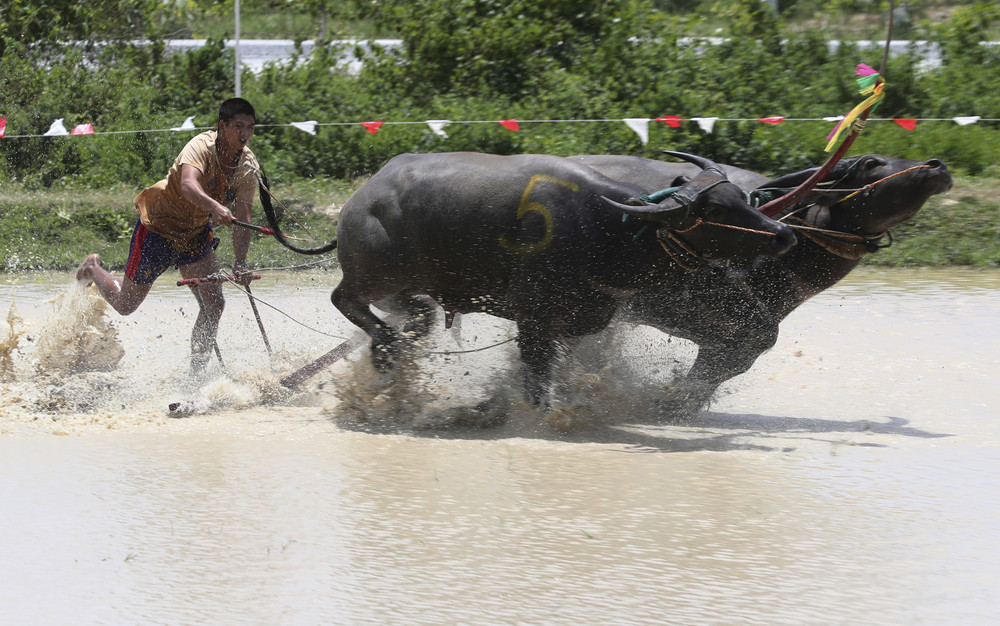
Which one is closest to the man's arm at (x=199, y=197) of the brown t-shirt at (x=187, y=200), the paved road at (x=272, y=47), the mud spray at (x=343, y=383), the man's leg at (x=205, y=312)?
the brown t-shirt at (x=187, y=200)

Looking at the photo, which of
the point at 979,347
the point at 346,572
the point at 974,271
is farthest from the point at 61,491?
the point at 974,271

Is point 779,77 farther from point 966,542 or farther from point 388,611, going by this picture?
point 388,611

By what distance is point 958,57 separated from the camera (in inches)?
537

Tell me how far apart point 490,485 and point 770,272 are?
190 centimetres

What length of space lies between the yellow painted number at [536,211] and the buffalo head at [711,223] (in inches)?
14.0

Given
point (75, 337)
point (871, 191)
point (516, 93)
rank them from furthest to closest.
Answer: point (516, 93) < point (75, 337) < point (871, 191)

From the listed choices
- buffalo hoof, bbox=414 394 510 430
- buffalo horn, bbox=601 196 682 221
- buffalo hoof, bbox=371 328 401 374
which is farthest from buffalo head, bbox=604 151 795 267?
buffalo hoof, bbox=371 328 401 374

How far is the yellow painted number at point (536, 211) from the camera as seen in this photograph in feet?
17.6

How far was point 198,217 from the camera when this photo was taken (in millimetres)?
5832

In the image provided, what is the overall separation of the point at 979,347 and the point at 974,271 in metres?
3.02

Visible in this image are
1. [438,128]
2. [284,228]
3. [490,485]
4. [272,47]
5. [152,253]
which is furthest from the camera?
[272,47]

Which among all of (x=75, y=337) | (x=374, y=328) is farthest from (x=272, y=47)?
(x=374, y=328)

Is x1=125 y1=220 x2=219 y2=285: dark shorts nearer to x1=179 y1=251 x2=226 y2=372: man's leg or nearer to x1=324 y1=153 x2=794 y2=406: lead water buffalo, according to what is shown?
x1=179 y1=251 x2=226 y2=372: man's leg

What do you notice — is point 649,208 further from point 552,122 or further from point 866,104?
point 552,122
